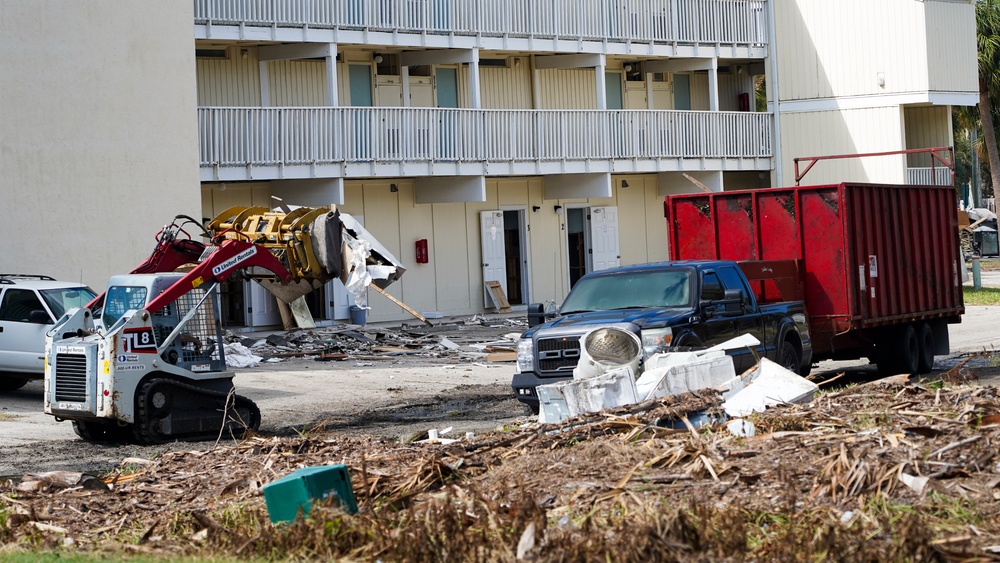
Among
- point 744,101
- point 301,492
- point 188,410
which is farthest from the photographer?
point 744,101

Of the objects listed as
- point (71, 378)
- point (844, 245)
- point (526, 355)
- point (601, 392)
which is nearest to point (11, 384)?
point (71, 378)

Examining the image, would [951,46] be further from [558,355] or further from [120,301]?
[120,301]

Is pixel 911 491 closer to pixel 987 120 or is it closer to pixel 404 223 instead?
pixel 404 223

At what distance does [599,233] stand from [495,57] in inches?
236

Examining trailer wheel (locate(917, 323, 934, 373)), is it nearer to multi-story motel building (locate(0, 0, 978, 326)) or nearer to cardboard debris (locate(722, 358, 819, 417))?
cardboard debris (locate(722, 358, 819, 417))

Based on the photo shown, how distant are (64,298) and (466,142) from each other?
13777 millimetres

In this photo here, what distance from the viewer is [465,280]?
3462cm

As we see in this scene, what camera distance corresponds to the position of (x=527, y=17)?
1308 inches

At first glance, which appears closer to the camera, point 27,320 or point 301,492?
point 301,492

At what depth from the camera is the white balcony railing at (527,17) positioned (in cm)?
2882

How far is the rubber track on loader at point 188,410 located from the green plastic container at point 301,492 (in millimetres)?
5464

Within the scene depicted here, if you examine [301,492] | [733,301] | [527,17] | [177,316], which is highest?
[527,17]

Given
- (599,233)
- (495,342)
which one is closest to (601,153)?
(599,233)

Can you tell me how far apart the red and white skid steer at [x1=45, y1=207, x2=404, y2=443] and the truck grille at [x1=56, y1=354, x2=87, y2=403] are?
0.01m
